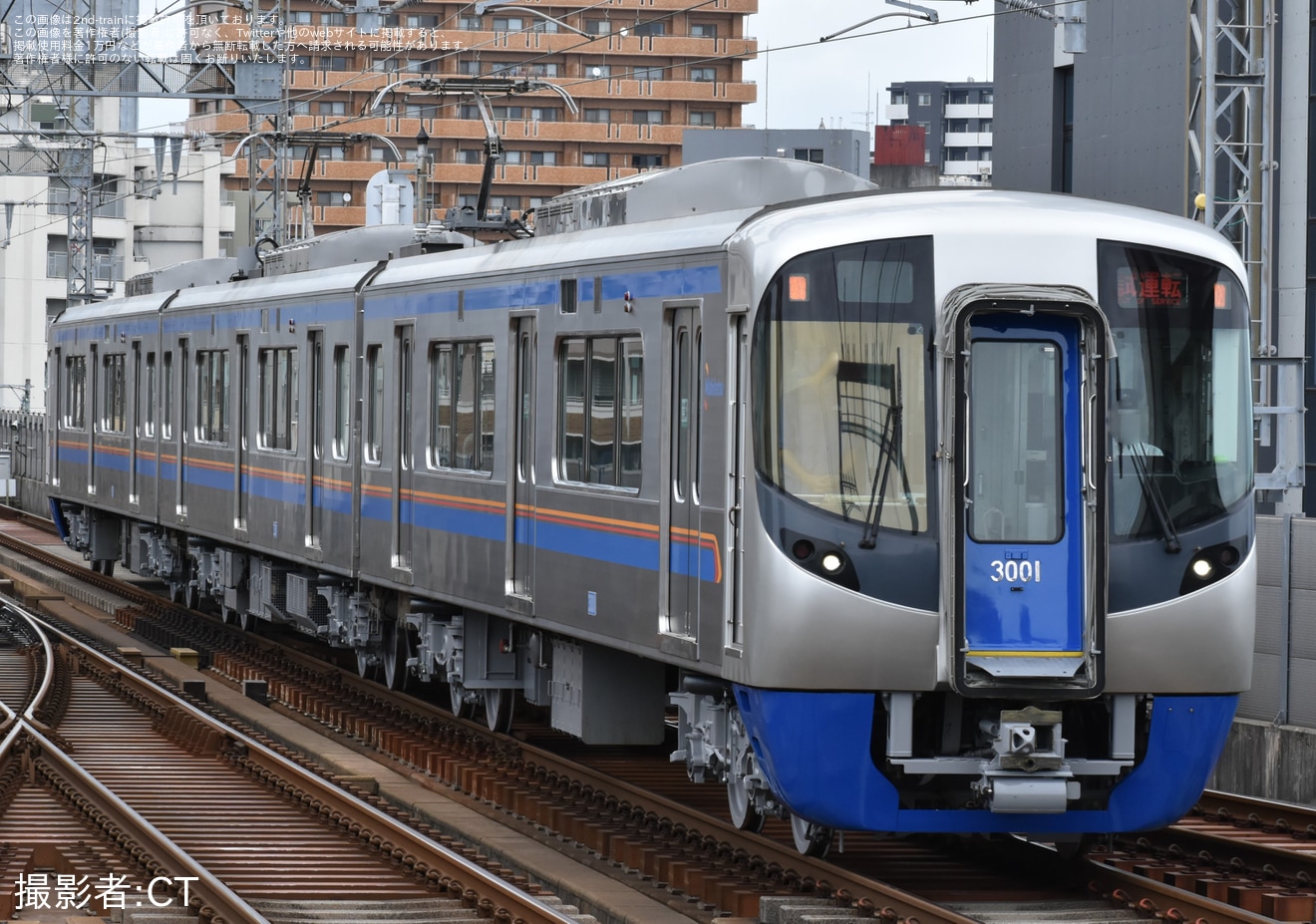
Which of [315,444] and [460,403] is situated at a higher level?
[460,403]

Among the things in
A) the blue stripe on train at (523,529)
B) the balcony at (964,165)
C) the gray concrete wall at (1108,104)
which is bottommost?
the blue stripe on train at (523,529)

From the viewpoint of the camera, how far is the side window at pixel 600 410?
442 inches

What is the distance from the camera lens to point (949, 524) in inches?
364

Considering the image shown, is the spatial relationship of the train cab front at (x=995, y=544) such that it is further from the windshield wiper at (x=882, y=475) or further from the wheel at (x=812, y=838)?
the wheel at (x=812, y=838)

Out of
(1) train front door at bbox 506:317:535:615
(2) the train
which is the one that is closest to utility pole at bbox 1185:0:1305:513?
(1) train front door at bbox 506:317:535:615

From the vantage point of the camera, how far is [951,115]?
5630 inches

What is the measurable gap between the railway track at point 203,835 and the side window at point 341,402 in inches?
93.5

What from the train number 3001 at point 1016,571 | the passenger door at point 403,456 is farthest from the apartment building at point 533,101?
the train number 3001 at point 1016,571

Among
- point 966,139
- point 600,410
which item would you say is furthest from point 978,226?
point 966,139

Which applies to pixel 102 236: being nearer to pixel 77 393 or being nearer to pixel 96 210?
pixel 96 210

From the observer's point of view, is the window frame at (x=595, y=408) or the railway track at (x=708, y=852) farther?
the window frame at (x=595, y=408)

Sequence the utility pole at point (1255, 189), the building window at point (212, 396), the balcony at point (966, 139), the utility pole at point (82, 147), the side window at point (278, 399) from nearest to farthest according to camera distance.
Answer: the utility pole at point (1255, 189) < the side window at point (278, 399) < the building window at point (212, 396) < the utility pole at point (82, 147) < the balcony at point (966, 139)

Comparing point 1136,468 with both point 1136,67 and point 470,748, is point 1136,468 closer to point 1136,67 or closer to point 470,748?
point 470,748

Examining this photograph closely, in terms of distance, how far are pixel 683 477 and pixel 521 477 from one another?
2.66 m
